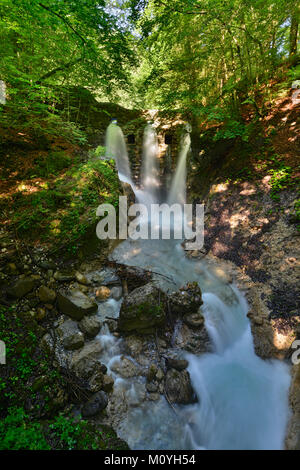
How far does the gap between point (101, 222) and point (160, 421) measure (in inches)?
182

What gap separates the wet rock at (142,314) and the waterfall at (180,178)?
23.9ft

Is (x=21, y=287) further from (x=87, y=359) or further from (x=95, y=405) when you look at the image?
(x=95, y=405)

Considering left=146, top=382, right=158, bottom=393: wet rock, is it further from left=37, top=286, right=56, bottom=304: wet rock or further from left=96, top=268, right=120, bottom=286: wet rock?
left=37, top=286, right=56, bottom=304: wet rock

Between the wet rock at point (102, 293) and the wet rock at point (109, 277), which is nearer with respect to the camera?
the wet rock at point (102, 293)

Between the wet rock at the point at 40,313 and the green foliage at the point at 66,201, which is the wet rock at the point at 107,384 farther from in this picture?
the green foliage at the point at 66,201

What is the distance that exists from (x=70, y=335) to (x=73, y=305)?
21.5 inches

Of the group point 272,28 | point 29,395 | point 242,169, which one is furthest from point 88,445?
point 272,28

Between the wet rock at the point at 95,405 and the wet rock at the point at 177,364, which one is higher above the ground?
the wet rock at the point at 177,364

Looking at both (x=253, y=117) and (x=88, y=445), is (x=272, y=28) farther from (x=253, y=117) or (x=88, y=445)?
(x=88, y=445)

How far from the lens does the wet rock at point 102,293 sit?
454 cm

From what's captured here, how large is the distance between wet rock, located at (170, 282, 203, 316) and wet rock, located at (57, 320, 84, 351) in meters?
1.97

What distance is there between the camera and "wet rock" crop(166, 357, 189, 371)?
3453mm

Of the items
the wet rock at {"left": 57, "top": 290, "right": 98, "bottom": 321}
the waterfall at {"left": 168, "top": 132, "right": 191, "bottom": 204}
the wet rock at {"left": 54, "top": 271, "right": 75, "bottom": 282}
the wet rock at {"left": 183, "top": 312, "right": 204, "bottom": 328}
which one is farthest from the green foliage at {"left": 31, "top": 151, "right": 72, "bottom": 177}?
the waterfall at {"left": 168, "top": 132, "right": 191, "bottom": 204}

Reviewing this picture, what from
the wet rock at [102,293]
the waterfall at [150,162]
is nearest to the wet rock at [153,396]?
the wet rock at [102,293]
